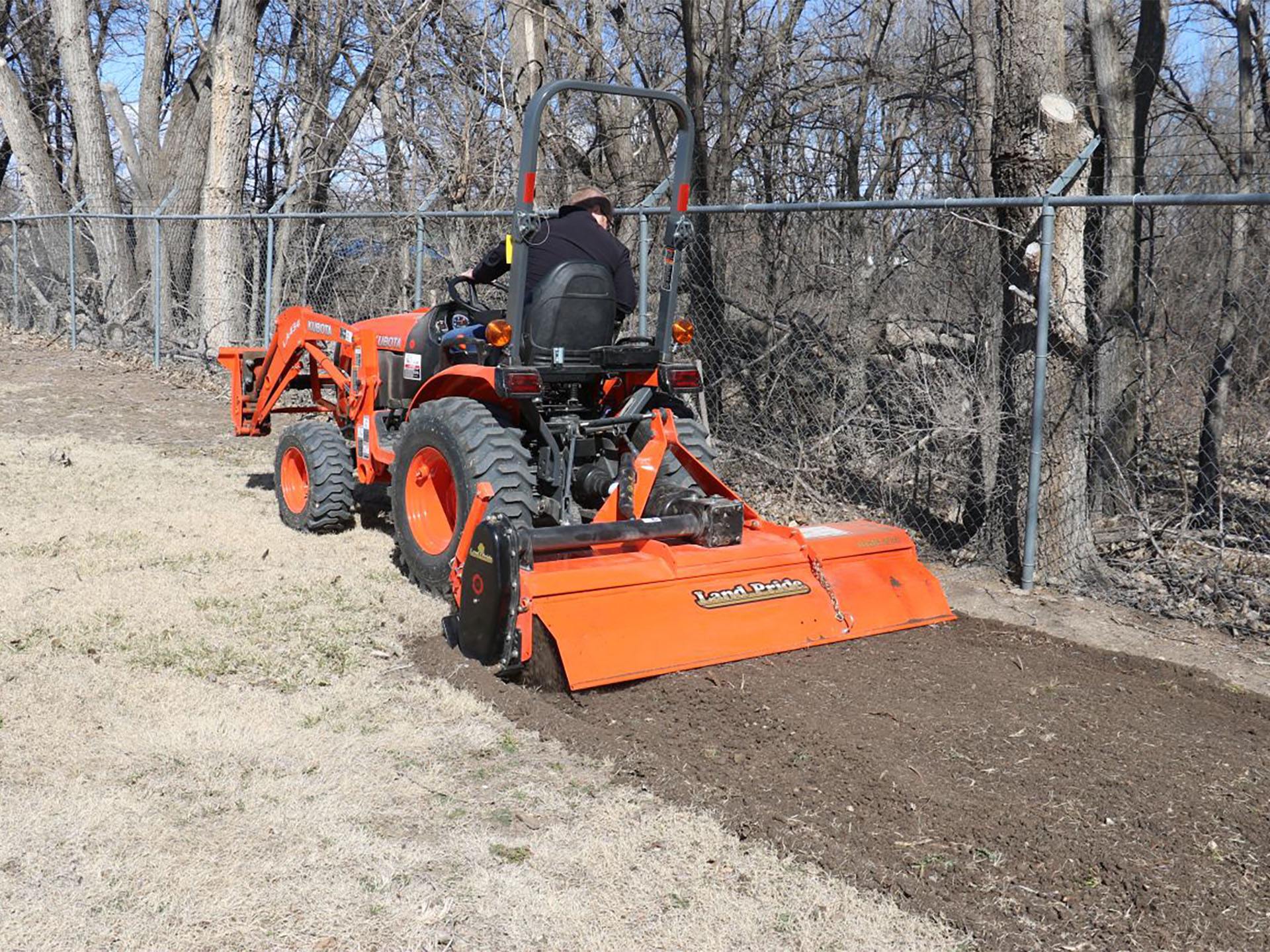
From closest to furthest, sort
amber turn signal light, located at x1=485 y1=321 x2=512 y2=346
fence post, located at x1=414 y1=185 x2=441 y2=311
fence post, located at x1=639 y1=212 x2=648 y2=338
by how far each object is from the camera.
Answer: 1. amber turn signal light, located at x1=485 y1=321 x2=512 y2=346
2. fence post, located at x1=639 y1=212 x2=648 y2=338
3. fence post, located at x1=414 y1=185 x2=441 y2=311

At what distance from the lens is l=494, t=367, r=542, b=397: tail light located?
217 inches

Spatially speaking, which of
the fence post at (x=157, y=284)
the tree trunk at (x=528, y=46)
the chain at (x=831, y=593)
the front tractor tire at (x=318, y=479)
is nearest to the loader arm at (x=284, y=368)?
the front tractor tire at (x=318, y=479)

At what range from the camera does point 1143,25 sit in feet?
31.0

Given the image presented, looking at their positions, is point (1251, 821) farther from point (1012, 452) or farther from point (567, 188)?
point (567, 188)

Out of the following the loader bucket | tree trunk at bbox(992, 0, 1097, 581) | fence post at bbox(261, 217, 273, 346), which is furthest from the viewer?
fence post at bbox(261, 217, 273, 346)

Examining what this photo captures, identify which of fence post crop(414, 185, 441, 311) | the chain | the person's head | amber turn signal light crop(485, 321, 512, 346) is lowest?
the chain

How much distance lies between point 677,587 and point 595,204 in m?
2.10

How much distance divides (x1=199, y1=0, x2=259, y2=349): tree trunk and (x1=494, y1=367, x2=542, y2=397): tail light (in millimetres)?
10397

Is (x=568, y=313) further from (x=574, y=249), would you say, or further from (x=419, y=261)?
(x=419, y=261)

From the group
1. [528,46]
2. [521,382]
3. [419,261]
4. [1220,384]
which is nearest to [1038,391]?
[1220,384]

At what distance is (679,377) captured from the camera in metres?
6.05

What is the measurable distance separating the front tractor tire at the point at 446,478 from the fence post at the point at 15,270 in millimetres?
15037

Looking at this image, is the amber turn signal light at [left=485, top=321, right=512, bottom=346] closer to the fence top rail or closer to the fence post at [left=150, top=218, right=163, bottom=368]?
the fence top rail

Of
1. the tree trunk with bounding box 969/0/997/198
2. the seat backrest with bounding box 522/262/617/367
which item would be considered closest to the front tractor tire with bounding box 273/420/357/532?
the seat backrest with bounding box 522/262/617/367
